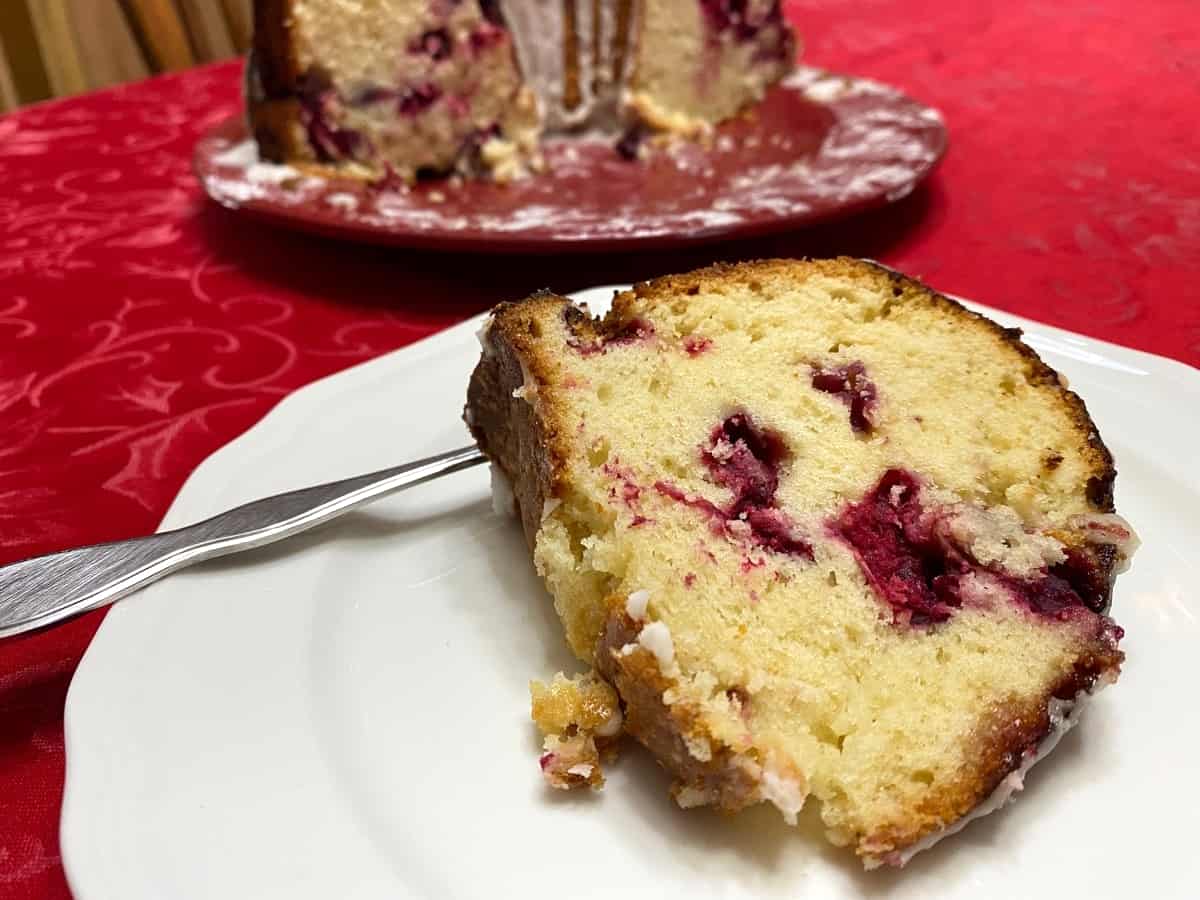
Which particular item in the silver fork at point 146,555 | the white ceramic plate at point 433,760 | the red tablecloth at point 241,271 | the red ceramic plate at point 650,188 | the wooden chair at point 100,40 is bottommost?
the wooden chair at point 100,40

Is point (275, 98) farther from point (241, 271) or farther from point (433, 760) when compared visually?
point (433, 760)

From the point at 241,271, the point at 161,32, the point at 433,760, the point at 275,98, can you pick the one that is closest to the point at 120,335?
the point at 241,271

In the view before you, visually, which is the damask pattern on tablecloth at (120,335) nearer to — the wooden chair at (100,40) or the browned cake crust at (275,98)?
the browned cake crust at (275,98)

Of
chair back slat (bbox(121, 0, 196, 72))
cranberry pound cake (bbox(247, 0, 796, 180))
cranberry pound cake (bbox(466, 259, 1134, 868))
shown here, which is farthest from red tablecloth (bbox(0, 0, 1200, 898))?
chair back slat (bbox(121, 0, 196, 72))

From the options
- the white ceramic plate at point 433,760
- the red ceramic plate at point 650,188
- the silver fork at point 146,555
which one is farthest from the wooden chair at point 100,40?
the white ceramic plate at point 433,760

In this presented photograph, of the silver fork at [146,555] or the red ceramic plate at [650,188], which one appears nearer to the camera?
the silver fork at [146,555]

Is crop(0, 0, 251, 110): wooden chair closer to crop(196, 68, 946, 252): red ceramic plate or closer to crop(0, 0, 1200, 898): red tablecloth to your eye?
crop(0, 0, 1200, 898): red tablecloth
